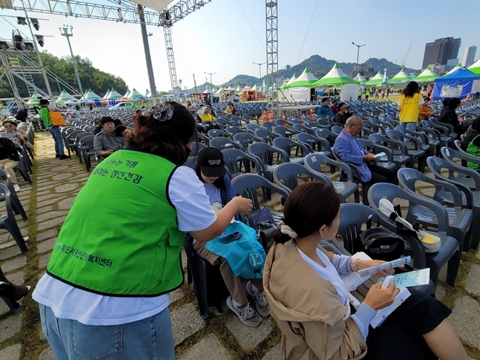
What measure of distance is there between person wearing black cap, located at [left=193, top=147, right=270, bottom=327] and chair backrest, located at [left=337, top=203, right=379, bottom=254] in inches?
31.6

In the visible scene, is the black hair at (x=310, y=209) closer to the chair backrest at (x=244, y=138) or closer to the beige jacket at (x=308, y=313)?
the beige jacket at (x=308, y=313)

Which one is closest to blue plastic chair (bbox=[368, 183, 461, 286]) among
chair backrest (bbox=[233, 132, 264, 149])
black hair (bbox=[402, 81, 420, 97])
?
chair backrest (bbox=[233, 132, 264, 149])

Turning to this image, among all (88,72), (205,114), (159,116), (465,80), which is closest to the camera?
(159,116)

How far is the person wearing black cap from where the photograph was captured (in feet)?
6.02

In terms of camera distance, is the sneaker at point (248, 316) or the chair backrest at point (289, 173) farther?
the chair backrest at point (289, 173)

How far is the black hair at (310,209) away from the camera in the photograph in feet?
3.76

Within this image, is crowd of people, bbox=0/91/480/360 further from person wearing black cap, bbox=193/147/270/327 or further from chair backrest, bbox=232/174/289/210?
chair backrest, bbox=232/174/289/210

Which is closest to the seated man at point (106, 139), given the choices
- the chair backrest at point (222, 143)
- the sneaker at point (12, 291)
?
the chair backrest at point (222, 143)

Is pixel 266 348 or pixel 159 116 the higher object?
pixel 159 116

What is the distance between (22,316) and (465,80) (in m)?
19.9

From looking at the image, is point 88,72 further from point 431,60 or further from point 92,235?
point 431,60

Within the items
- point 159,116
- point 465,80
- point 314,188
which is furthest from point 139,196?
point 465,80

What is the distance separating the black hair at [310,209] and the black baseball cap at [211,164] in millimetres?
1063

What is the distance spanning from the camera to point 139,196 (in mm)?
871
